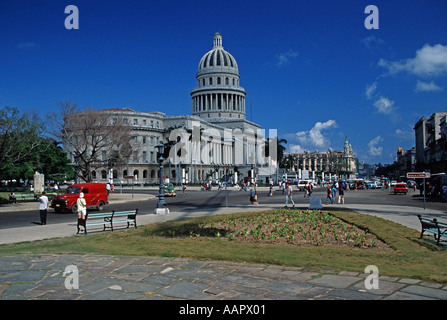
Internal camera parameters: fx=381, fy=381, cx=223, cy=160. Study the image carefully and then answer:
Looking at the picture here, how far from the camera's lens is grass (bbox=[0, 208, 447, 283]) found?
28.2ft

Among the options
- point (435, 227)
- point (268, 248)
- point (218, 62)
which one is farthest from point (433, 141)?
point (268, 248)

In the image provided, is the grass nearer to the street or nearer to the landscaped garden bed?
the landscaped garden bed

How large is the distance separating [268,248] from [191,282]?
4070 millimetres

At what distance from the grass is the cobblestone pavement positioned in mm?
751

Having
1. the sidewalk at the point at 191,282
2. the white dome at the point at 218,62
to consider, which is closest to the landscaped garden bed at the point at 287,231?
the sidewalk at the point at 191,282

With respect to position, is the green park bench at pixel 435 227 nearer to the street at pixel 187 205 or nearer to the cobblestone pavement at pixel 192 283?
the cobblestone pavement at pixel 192 283

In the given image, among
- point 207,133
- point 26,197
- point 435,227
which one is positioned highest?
point 207,133

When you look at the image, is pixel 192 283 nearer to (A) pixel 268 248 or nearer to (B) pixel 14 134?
(A) pixel 268 248

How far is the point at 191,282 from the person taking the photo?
711 cm

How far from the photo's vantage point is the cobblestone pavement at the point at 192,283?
6.26 metres
